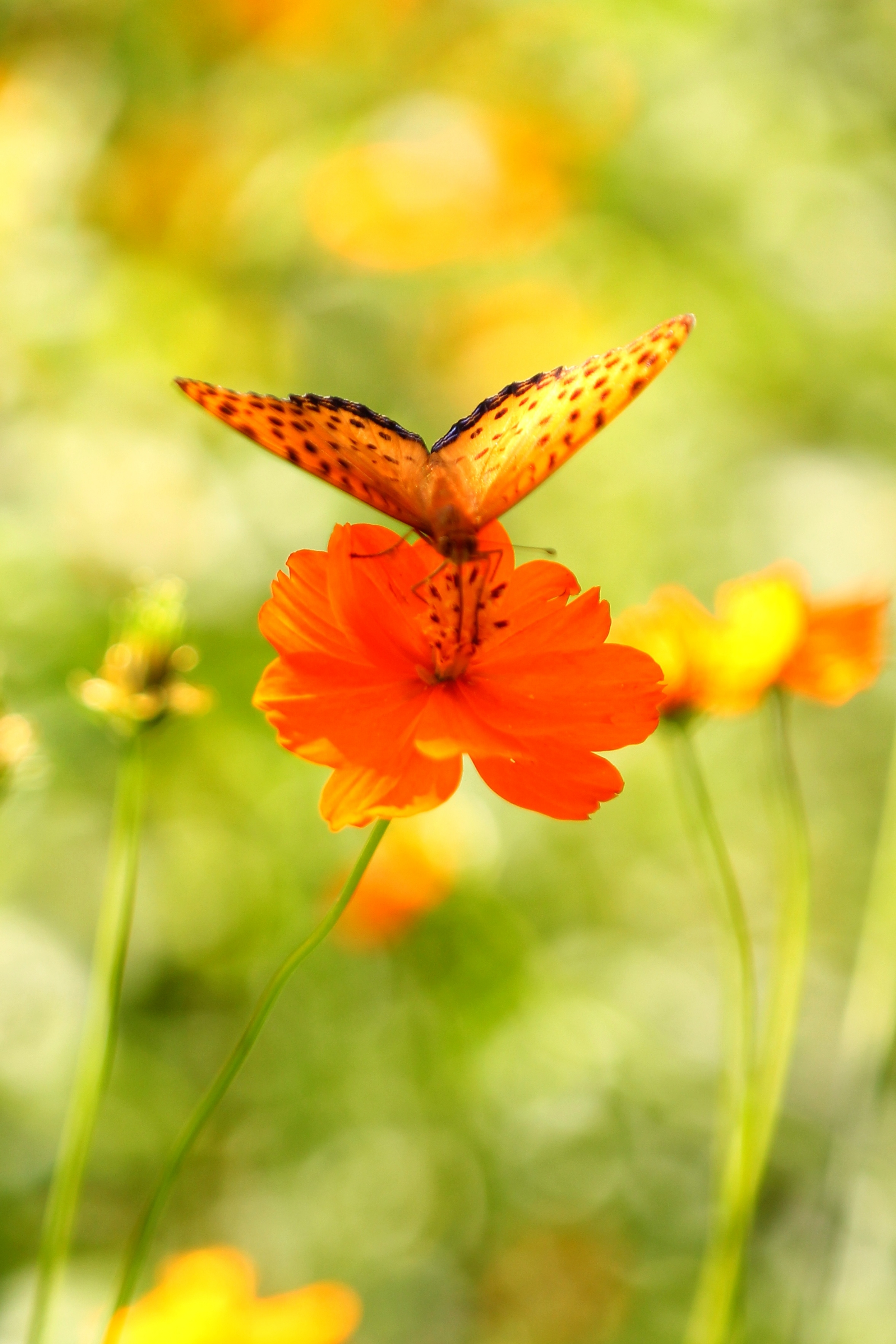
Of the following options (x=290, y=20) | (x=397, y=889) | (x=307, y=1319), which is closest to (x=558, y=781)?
(x=307, y=1319)

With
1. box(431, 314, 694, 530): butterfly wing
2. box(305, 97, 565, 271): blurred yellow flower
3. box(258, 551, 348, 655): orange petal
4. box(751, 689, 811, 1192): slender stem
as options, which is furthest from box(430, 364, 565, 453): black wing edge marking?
box(305, 97, 565, 271): blurred yellow flower

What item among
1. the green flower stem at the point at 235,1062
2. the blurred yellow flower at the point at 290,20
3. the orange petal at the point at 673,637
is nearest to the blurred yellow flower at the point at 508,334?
the blurred yellow flower at the point at 290,20

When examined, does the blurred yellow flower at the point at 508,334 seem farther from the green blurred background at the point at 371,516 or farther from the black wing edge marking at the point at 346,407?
the black wing edge marking at the point at 346,407

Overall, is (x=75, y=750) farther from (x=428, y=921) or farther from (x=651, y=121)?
(x=651, y=121)

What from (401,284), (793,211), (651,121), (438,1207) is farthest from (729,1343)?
(651,121)

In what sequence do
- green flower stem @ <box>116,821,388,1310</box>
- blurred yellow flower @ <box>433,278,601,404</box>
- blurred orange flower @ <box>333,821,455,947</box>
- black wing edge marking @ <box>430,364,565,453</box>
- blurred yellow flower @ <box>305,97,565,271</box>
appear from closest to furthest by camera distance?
green flower stem @ <box>116,821,388,1310</box>, black wing edge marking @ <box>430,364,565,453</box>, blurred orange flower @ <box>333,821,455,947</box>, blurred yellow flower @ <box>305,97,565,271</box>, blurred yellow flower @ <box>433,278,601,404</box>

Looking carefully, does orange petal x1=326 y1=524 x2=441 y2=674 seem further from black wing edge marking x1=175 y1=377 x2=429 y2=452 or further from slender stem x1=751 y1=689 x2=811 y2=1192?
slender stem x1=751 y1=689 x2=811 y2=1192

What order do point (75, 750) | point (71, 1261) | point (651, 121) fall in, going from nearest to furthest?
point (71, 1261) → point (75, 750) → point (651, 121)
